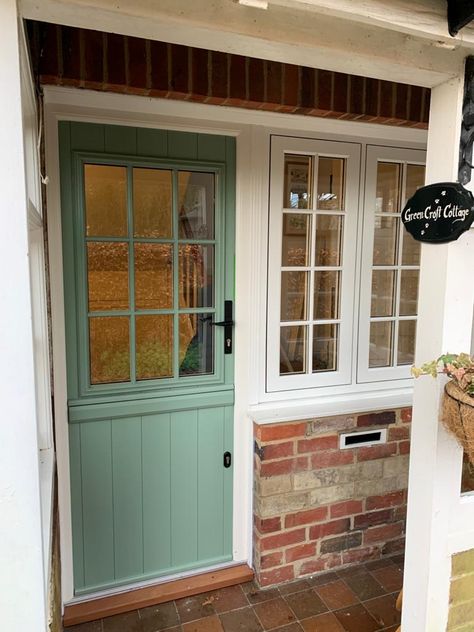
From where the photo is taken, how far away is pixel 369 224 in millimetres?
2447

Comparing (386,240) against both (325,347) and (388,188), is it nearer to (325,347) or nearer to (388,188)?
(388,188)

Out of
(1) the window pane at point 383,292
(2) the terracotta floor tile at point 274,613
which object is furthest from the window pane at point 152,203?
(2) the terracotta floor tile at point 274,613

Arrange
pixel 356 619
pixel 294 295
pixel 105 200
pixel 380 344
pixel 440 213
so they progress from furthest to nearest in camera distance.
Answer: pixel 380 344, pixel 294 295, pixel 356 619, pixel 105 200, pixel 440 213

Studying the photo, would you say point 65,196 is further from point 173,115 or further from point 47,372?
point 47,372

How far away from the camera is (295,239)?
2344 mm

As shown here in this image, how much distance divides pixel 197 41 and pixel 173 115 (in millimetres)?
1031

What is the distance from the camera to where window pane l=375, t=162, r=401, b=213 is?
2.48 m

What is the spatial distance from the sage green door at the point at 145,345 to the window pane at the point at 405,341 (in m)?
1.05

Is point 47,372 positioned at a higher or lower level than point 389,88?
lower

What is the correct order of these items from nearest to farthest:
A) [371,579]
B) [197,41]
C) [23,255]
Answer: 1. [23,255]
2. [197,41]
3. [371,579]

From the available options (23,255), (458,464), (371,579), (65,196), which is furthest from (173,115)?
(371,579)

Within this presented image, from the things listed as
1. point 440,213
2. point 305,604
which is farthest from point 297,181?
point 305,604

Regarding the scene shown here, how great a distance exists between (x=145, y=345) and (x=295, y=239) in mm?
941

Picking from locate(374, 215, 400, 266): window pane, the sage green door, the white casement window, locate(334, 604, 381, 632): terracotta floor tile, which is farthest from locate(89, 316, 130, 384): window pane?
locate(334, 604, 381, 632): terracotta floor tile
